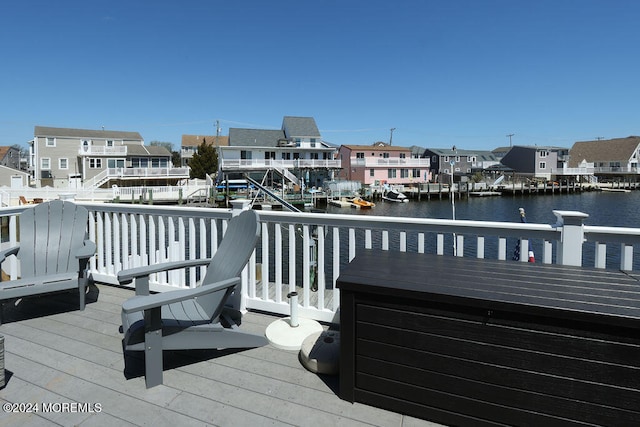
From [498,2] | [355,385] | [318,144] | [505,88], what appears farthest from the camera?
[318,144]

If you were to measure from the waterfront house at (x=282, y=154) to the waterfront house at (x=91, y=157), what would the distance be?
566 cm

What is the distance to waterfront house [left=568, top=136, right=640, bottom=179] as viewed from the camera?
190 ft

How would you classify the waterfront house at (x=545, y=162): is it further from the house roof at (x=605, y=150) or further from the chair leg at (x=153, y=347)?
the chair leg at (x=153, y=347)

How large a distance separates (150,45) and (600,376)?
3032cm

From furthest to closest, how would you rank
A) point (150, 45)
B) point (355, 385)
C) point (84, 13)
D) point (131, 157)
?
point (131, 157) < point (150, 45) < point (84, 13) < point (355, 385)

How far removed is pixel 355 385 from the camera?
1839 mm

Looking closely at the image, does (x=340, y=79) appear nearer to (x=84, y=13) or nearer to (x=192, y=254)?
(x=84, y=13)

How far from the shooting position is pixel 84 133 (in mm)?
39094

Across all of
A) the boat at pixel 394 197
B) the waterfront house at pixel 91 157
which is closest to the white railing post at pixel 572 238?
the boat at pixel 394 197

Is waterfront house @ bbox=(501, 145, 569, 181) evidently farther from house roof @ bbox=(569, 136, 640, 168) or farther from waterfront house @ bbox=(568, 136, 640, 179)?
house roof @ bbox=(569, 136, 640, 168)

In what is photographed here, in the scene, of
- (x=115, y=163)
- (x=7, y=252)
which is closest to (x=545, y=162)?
(x=115, y=163)

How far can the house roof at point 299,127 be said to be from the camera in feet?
135

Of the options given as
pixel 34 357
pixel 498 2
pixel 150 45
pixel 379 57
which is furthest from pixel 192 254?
pixel 379 57

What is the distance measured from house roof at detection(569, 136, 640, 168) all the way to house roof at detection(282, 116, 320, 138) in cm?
5097
